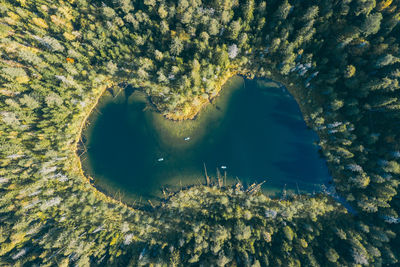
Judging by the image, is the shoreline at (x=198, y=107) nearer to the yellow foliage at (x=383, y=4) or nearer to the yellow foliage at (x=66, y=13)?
the yellow foliage at (x=383, y=4)

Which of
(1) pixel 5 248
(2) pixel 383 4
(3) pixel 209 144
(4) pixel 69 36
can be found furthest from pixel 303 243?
(4) pixel 69 36

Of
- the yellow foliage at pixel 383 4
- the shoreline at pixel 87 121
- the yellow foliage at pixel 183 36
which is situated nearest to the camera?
the yellow foliage at pixel 383 4

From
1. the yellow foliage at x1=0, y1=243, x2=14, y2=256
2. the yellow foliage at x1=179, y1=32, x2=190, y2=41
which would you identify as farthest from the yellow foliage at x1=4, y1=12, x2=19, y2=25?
the yellow foliage at x1=0, y1=243, x2=14, y2=256

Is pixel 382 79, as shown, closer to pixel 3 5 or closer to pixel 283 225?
pixel 283 225

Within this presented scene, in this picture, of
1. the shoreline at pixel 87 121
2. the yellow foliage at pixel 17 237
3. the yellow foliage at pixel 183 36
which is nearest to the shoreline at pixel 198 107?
the shoreline at pixel 87 121

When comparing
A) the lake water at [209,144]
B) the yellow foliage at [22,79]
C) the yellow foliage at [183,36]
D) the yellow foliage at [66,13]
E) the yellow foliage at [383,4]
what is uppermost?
the yellow foliage at [66,13]

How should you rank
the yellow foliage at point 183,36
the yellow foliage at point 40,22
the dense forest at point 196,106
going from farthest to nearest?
the yellow foliage at point 40,22
the yellow foliage at point 183,36
the dense forest at point 196,106

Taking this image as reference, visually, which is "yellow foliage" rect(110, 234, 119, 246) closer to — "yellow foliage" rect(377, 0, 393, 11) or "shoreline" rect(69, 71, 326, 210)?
"shoreline" rect(69, 71, 326, 210)
